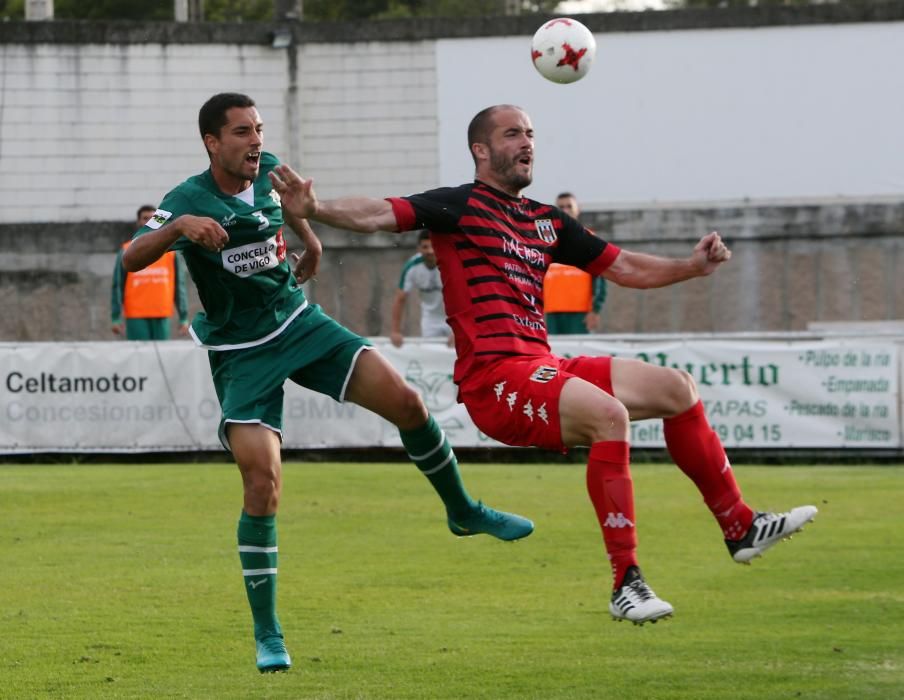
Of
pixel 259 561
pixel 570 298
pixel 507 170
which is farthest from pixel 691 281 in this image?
pixel 259 561

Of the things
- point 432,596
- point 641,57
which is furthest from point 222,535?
point 641,57

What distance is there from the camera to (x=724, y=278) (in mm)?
22016

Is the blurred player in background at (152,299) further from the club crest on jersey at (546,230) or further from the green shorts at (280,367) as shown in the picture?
the club crest on jersey at (546,230)

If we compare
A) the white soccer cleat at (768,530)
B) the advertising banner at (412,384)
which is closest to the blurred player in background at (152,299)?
the advertising banner at (412,384)

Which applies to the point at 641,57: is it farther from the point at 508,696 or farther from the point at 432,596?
the point at 508,696

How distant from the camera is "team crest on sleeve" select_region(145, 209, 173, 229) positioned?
7.45m

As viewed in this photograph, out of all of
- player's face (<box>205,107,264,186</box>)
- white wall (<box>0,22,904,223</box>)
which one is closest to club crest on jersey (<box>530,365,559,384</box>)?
player's face (<box>205,107,264,186</box>)

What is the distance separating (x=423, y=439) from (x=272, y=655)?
1.36m

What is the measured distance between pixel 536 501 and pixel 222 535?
2.95 metres

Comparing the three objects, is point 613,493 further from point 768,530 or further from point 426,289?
point 426,289

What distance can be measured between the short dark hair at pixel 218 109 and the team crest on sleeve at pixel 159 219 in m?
0.43

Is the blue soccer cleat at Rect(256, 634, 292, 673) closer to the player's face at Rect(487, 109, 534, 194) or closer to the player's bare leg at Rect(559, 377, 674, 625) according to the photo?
the player's bare leg at Rect(559, 377, 674, 625)

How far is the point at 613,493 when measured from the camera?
23.4ft

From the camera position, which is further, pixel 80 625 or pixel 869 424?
pixel 869 424
